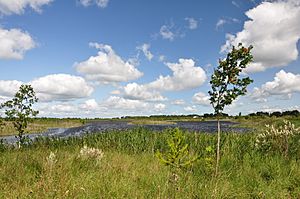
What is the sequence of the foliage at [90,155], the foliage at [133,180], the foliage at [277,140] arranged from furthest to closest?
the foliage at [277,140] < the foliage at [90,155] < the foliage at [133,180]

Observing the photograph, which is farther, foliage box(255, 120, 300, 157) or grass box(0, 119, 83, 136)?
grass box(0, 119, 83, 136)

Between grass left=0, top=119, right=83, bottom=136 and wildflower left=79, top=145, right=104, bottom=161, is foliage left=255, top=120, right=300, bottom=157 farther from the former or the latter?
grass left=0, top=119, right=83, bottom=136

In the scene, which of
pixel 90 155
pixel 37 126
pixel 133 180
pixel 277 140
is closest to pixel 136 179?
pixel 133 180

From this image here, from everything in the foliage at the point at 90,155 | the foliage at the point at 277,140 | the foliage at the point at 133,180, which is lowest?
the foliage at the point at 133,180

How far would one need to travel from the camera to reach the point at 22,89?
13.3 m

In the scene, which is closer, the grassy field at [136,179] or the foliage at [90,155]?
the grassy field at [136,179]

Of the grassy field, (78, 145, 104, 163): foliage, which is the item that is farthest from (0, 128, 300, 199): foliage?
(78, 145, 104, 163): foliage

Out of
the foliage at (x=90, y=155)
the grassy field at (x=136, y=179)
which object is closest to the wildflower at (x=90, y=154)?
the foliage at (x=90, y=155)

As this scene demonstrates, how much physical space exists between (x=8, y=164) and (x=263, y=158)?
7348 millimetres

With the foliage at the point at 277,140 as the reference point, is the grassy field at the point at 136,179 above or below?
below

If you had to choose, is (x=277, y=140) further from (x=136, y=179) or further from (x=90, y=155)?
(x=90, y=155)

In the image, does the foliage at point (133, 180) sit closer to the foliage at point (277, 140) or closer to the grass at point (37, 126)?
the foliage at point (277, 140)

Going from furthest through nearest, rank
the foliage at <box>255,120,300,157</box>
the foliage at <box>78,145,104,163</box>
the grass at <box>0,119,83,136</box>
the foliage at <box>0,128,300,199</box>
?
the grass at <box>0,119,83,136</box> < the foliage at <box>255,120,300,157</box> < the foliage at <box>78,145,104,163</box> < the foliage at <box>0,128,300,199</box>

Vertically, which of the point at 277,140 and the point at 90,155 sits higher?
the point at 277,140
